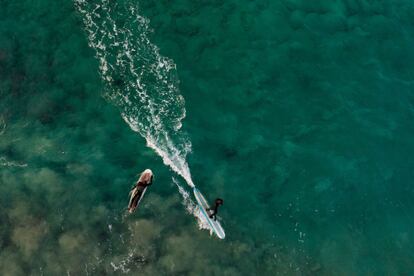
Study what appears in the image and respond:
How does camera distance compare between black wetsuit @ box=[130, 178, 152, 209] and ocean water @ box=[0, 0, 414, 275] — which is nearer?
ocean water @ box=[0, 0, 414, 275]

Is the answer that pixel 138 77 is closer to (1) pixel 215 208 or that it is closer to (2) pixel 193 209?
(2) pixel 193 209

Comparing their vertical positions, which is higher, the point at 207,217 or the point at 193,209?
the point at 207,217

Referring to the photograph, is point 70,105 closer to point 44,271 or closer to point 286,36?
point 44,271

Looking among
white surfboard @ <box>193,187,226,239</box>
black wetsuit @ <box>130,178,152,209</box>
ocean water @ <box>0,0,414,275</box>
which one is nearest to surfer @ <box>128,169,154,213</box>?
black wetsuit @ <box>130,178,152,209</box>

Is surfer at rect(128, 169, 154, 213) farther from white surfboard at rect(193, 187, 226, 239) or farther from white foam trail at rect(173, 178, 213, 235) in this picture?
white surfboard at rect(193, 187, 226, 239)

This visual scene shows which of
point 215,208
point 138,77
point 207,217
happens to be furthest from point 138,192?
point 138,77

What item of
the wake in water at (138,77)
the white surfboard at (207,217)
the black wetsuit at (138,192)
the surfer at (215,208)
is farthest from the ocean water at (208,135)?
the surfer at (215,208)
